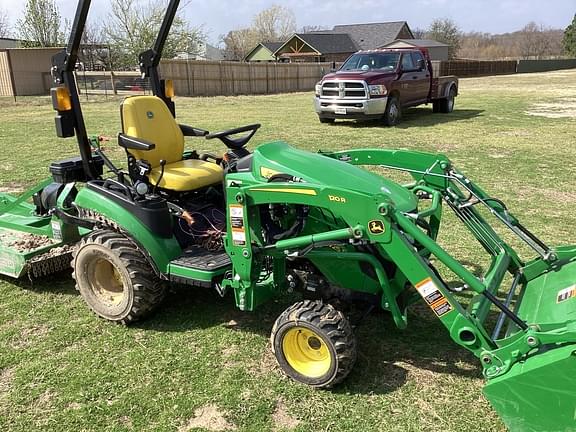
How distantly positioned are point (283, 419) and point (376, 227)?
116 centimetres

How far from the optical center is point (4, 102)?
22422 mm

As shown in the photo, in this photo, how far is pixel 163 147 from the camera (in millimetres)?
4430

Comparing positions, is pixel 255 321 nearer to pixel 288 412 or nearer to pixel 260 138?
pixel 288 412

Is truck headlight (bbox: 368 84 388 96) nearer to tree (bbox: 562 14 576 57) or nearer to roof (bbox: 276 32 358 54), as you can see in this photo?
roof (bbox: 276 32 358 54)

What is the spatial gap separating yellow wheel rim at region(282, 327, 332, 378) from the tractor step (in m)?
0.64

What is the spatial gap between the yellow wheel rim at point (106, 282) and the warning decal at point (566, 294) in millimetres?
2899

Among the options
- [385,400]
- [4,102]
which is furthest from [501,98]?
[385,400]

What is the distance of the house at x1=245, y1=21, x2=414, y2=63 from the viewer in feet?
178

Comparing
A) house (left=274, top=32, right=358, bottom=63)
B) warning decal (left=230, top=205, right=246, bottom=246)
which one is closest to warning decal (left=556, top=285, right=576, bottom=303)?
warning decal (left=230, top=205, right=246, bottom=246)

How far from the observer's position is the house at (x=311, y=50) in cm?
5403

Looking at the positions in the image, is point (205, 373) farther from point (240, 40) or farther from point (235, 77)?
point (240, 40)

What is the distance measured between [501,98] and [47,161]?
60.6 ft

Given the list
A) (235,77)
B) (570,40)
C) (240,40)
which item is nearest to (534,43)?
(570,40)

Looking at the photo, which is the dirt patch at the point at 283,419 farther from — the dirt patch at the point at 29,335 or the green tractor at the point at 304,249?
the dirt patch at the point at 29,335
